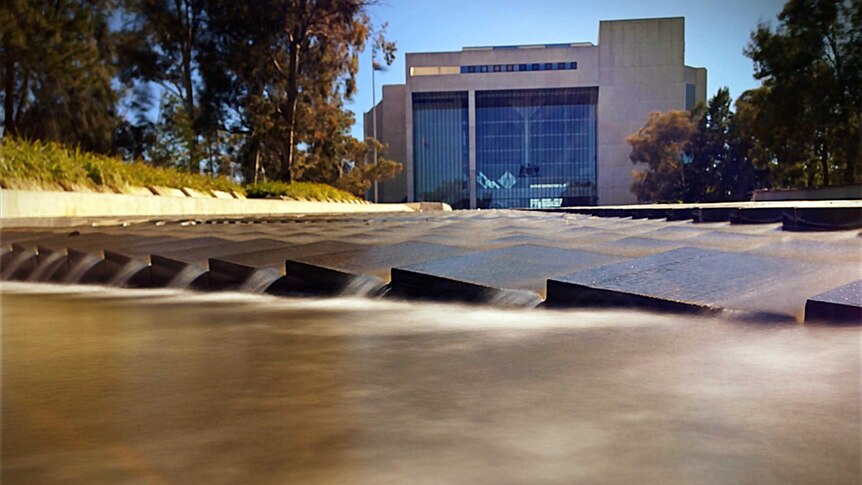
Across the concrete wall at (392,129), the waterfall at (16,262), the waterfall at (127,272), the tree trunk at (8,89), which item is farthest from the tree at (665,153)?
the waterfall at (127,272)

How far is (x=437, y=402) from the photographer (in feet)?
2.90

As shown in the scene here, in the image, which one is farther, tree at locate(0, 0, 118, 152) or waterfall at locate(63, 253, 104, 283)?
tree at locate(0, 0, 118, 152)

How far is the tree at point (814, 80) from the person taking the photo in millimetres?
17109

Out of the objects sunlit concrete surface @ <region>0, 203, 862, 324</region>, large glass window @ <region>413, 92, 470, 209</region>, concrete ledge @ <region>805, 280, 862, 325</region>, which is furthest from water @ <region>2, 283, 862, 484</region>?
large glass window @ <region>413, 92, 470, 209</region>

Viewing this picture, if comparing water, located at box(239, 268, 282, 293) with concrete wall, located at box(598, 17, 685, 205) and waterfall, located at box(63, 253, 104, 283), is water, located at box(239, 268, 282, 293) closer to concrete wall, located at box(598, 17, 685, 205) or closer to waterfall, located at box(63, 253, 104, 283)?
waterfall, located at box(63, 253, 104, 283)

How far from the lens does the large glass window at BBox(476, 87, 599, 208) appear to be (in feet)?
177

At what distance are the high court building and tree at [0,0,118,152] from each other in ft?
132

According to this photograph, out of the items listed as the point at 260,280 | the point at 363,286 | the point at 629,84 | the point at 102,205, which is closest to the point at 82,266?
the point at 260,280

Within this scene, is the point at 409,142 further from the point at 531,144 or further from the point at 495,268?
the point at 495,268

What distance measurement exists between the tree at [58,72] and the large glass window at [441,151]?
134 feet

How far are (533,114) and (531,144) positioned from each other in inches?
97.9

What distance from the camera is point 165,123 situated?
17.1 m

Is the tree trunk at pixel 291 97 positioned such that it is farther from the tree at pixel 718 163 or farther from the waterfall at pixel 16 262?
the tree at pixel 718 163

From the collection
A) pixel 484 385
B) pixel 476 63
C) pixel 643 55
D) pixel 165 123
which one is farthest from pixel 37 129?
pixel 643 55
